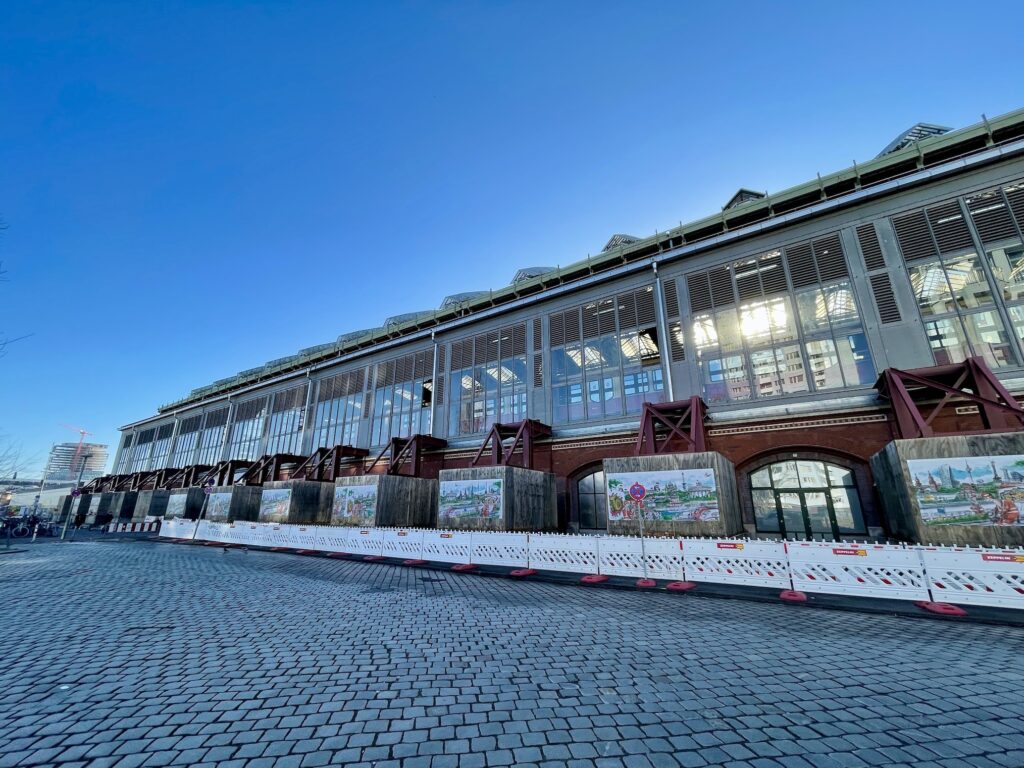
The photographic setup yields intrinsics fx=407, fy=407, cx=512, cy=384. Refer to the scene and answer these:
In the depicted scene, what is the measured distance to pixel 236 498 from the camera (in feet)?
96.6

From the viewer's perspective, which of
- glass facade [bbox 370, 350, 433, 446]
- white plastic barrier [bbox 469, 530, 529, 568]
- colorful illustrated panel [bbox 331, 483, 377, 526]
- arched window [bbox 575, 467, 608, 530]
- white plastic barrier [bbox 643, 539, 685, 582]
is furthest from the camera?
glass facade [bbox 370, 350, 433, 446]

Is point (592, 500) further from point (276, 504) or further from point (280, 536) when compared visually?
point (276, 504)

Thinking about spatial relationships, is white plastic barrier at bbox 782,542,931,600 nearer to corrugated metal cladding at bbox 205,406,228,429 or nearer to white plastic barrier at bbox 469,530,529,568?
white plastic barrier at bbox 469,530,529,568

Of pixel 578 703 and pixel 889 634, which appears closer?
pixel 578 703

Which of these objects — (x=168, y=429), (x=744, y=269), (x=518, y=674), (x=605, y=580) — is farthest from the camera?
(x=168, y=429)

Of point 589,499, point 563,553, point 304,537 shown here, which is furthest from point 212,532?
point 563,553

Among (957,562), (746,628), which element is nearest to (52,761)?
(746,628)

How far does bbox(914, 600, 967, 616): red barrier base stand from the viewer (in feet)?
26.3

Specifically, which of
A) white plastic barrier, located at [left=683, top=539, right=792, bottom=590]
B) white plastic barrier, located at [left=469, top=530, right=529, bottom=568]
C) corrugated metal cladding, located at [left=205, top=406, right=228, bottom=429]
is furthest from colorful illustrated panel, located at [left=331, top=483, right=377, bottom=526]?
corrugated metal cladding, located at [left=205, top=406, right=228, bottom=429]

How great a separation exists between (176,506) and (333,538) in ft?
84.9

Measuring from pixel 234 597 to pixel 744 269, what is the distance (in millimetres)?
23593

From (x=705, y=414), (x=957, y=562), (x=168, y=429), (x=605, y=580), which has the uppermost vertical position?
(x=168, y=429)

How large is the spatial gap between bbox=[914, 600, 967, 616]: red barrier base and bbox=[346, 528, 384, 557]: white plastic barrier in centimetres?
1672

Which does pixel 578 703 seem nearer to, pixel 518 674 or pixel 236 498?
pixel 518 674
